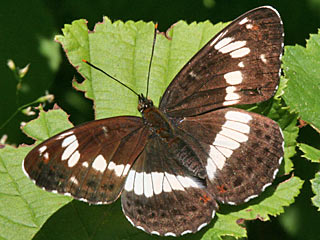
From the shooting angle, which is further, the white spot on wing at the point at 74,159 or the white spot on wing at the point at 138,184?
the white spot on wing at the point at 138,184

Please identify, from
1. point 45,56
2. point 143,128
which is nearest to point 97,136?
point 143,128

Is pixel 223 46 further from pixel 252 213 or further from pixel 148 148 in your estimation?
pixel 252 213

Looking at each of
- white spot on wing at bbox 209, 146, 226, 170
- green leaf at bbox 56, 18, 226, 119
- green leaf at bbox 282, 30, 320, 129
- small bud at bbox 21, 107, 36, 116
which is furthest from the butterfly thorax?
small bud at bbox 21, 107, 36, 116

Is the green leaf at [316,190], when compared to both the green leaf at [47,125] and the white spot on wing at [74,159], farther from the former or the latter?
the green leaf at [47,125]

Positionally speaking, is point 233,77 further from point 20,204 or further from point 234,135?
point 20,204

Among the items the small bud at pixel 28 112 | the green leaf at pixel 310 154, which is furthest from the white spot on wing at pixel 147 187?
the small bud at pixel 28 112

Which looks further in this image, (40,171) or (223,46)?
(223,46)
